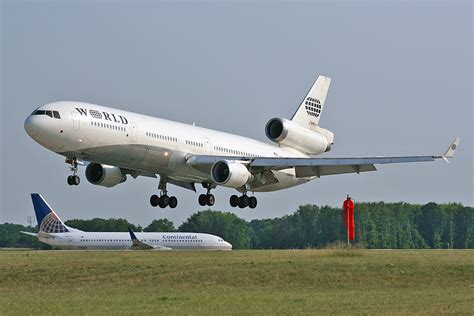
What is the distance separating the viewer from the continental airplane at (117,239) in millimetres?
94812

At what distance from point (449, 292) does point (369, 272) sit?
856 centimetres

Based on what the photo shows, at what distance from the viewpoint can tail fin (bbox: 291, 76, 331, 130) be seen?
6856 cm

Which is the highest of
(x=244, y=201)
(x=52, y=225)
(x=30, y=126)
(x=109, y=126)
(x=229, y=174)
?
(x=52, y=225)

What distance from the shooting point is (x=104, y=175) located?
56938 millimetres

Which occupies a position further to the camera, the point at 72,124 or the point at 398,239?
the point at 398,239

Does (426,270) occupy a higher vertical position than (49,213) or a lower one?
lower

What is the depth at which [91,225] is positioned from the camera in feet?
427

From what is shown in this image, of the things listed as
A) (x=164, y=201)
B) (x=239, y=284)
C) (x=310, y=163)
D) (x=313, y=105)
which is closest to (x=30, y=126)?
(x=239, y=284)

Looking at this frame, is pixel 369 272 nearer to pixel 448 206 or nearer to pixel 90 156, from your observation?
pixel 90 156

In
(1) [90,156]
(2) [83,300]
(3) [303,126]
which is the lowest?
(2) [83,300]

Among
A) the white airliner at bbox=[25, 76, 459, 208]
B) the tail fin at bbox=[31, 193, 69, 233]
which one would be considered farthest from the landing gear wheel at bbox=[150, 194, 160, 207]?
the tail fin at bbox=[31, 193, 69, 233]

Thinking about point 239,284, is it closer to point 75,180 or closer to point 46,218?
point 75,180

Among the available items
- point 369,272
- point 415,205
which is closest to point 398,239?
point 415,205

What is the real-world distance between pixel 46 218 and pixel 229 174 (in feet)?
178
